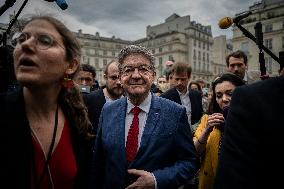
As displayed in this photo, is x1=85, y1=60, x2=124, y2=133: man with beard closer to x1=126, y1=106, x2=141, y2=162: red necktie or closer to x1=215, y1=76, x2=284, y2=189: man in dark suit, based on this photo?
x1=126, y1=106, x2=141, y2=162: red necktie

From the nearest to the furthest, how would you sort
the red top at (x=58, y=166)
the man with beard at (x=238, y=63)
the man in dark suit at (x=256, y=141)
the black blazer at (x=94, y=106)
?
the man in dark suit at (x=256, y=141) → the red top at (x=58, y=166) → the black blazer at (x=94, y=106) → the man with beard at (x=238, y=63)

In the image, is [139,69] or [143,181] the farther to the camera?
[139,69]

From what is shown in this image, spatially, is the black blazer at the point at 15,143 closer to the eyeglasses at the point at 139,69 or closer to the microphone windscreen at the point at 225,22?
the eyeglasses at the point at 139,69

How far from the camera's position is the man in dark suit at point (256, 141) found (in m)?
1.23

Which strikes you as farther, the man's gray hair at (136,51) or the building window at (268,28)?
the building window at (268,28)

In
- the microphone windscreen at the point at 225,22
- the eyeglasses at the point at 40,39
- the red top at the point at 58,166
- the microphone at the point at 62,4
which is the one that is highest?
the microphone windscreen at the point at 225,22

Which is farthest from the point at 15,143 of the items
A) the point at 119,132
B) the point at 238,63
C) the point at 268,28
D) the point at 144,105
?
the point at 268,28

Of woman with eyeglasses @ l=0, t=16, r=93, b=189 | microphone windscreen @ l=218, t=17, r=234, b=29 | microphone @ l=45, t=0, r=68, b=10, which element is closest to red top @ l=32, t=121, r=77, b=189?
woman with eyeglasses @ l=0, t=16, r=93, b=189

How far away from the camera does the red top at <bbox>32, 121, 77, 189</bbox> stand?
194 centimetres

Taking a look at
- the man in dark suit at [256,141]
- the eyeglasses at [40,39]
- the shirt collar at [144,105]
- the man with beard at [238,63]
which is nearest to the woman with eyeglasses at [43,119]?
the eyeglasses at [40,39]

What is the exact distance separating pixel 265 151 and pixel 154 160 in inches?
56.8

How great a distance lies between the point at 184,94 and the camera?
5645 mm

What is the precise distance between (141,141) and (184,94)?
320 cm

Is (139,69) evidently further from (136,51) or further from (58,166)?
(58,166)
